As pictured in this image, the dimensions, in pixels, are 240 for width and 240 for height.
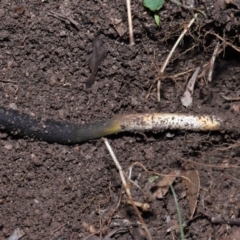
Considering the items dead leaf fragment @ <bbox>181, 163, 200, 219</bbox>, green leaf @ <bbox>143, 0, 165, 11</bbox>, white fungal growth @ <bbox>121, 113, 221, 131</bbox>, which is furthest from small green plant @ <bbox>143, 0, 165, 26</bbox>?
dead leaf fragment @ <bbox>181, 163, 200, 219</bbox>

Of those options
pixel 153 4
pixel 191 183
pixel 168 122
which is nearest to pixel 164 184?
pixel 191 183

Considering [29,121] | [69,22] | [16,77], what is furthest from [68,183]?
[69,22]

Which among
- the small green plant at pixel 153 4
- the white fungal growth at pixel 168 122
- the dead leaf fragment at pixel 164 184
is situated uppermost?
the small green plant at pixel 153 4

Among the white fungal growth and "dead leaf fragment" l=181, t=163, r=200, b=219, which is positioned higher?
the white fungal growth

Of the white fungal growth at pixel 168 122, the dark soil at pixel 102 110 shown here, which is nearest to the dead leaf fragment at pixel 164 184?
the dark soil at pixel 102 110

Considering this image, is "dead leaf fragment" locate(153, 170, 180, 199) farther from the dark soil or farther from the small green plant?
the small green plant

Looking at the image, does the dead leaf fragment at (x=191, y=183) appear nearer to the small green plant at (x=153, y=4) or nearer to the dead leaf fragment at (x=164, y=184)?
the dead leaf fragment at (x=164, y=184)

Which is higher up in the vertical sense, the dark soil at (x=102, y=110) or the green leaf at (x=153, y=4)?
the green leaf at (x=153, y=4)
